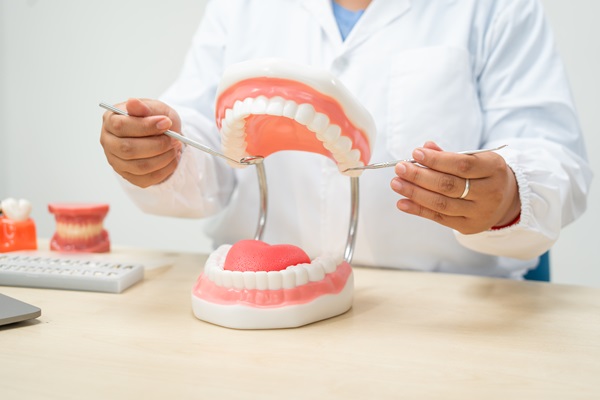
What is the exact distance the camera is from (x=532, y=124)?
107 centimetres

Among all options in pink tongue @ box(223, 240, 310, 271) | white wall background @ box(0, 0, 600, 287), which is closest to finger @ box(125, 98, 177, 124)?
pink tongue @ box(223, 240, 310, 271)

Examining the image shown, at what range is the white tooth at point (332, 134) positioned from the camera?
2.38 ft

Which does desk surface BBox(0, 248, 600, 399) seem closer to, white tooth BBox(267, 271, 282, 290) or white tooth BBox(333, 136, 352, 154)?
white tooth BBox(267, 271, 282, 290)

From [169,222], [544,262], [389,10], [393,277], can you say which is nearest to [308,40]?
[389,10]

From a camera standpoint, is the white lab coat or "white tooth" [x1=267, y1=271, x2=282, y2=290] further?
the white lab coat

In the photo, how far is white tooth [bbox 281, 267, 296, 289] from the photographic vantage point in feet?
2.48

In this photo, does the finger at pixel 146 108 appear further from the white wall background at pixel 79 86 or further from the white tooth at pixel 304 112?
the white wall background at pixel 79 86

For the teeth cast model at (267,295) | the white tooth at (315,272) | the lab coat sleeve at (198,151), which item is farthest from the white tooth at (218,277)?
the lab coat sleeve at (198,151)

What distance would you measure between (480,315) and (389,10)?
23.9 inches

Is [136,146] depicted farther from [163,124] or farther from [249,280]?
[249,280]

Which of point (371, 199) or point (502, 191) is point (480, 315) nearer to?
point (502, 191)

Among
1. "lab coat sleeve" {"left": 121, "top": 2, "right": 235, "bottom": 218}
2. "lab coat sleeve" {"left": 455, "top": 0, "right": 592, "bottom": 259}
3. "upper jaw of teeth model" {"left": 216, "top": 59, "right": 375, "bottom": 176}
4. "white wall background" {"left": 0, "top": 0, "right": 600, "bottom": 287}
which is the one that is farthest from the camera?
"white wall background" {"left": 0, "top": 0, "right": 600, "bottom": 287}

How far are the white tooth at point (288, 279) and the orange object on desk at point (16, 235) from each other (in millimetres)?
610

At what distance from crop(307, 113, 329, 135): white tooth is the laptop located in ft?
1.26
